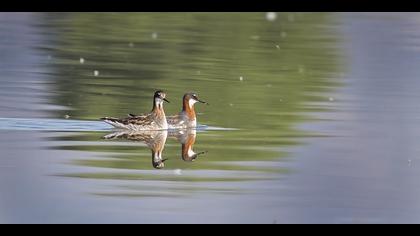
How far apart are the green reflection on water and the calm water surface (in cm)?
4

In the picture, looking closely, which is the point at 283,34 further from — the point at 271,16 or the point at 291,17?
the point at 271,16

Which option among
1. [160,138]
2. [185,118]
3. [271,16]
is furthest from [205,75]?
[271,16]

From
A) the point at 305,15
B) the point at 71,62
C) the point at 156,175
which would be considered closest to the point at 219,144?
the point at 156,175

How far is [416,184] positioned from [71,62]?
11.9 metres

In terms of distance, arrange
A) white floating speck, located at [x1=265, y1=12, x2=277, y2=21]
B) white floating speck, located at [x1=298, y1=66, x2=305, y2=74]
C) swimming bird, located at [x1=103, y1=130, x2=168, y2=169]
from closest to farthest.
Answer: swimming bird, located at [x1=103, y1=130, x2=168, y2=169], white floating speck, located at [x1=298, y1=66, x2=305, y2=74], white floating speck, located at [x1=265, y1=12, x2=277, y2=21]

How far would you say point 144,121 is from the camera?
16.3 metres

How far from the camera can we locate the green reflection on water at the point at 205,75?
47.5ft

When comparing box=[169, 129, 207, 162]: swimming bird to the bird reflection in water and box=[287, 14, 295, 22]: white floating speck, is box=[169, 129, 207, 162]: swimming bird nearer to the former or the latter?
the bird reflection in water

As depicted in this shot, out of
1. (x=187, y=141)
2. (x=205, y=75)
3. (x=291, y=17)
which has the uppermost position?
(x=291, y=17)

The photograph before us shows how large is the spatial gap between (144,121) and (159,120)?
0.30 metres

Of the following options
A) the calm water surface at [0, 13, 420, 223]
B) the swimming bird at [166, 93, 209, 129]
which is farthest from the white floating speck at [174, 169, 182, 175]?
the swimming bird at [166, 93, 209, 129]

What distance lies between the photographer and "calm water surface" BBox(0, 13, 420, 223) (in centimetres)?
1153
